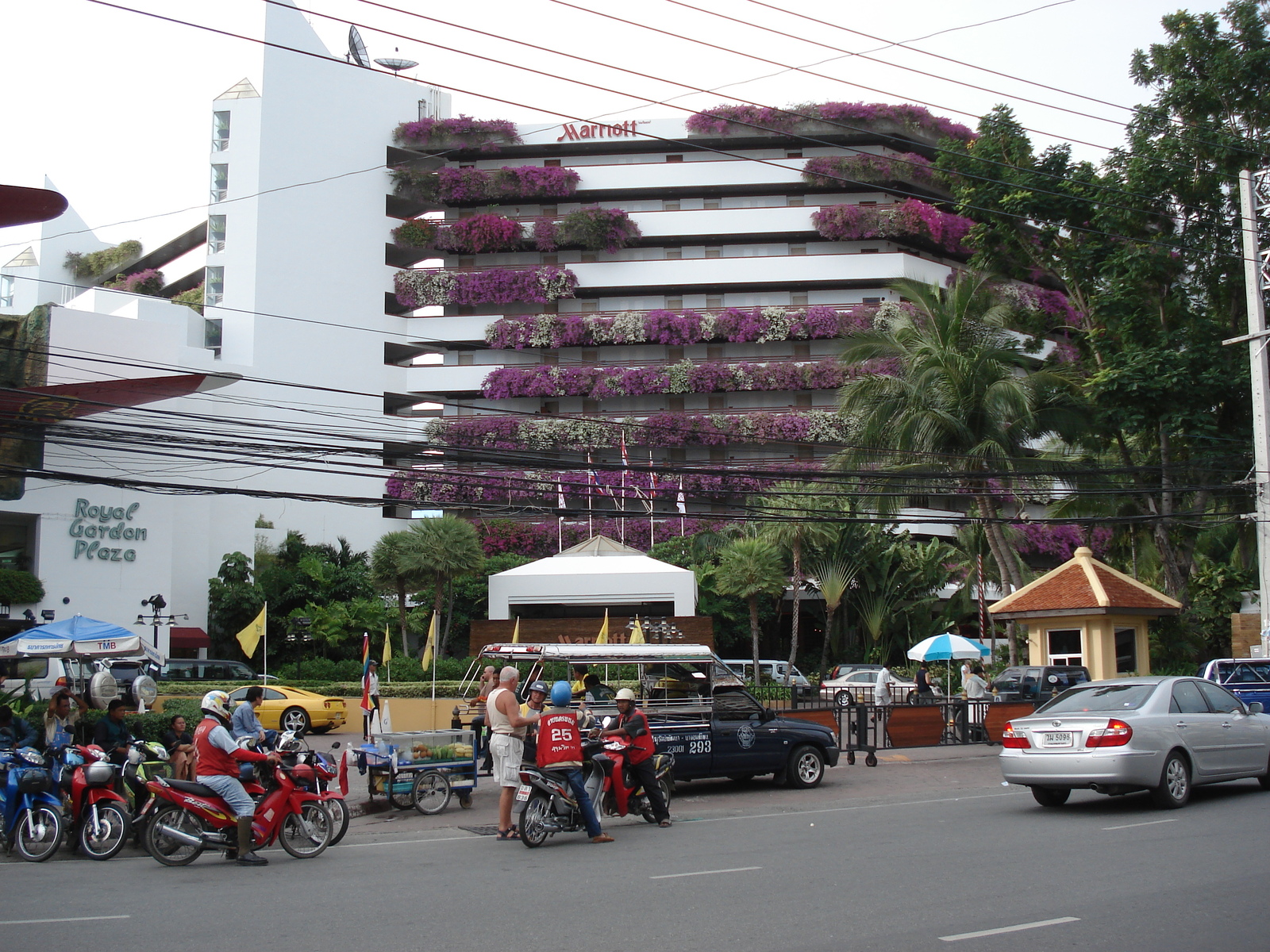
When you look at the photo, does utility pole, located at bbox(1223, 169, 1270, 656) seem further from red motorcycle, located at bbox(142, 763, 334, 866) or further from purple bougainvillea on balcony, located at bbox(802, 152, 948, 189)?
purple bougainvillea on balcony, located at bbox(802, 152, 948, 189)

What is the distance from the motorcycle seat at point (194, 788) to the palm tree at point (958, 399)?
61.6 ft

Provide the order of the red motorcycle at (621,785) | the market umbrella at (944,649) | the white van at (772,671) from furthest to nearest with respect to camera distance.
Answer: the white van at (772,671) < the market umbrella at (944,649) < the red motorcycle at (621,785)

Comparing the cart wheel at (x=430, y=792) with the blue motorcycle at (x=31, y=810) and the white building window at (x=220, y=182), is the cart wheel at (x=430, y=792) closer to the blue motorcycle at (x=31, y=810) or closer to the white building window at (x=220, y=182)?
the blue motorcycle at (x=31, y=810)

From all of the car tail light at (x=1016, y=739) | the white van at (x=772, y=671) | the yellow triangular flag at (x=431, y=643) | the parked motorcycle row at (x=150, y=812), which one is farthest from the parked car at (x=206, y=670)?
the car tail light at (x=1016, y=739)

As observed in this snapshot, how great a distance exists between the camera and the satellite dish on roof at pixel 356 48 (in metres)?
59.8

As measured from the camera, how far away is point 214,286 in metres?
53.2

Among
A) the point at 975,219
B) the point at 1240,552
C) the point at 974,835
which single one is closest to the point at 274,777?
the point at 974,835

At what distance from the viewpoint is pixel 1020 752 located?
1205 cm

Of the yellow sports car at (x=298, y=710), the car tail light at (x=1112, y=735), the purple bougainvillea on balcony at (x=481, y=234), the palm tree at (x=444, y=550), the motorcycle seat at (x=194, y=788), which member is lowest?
the yellow sports car at (x=298, y=710)

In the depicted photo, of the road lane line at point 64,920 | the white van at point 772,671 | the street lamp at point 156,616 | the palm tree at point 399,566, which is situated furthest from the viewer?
the white van at point 772,671

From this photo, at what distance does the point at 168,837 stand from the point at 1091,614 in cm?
2084

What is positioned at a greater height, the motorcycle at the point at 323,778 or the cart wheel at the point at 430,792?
the motorcycle at the point at 323,778

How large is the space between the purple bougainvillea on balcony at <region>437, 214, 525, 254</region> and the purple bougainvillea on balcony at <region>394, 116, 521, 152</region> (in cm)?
439

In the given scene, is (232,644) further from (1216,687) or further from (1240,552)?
(1216,687)
